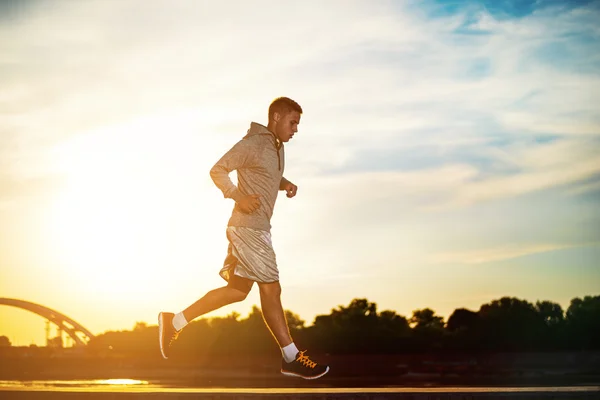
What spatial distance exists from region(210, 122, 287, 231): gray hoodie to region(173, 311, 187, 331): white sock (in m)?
1.24

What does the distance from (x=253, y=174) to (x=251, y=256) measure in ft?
3.25

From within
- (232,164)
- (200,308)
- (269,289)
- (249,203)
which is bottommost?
(200,308)

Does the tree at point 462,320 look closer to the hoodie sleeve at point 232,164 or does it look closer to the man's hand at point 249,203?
the hoodie sleeve at point 232,164

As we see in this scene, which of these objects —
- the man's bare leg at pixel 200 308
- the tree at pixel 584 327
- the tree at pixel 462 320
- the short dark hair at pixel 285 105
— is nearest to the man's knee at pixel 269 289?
the man's bare leg at pixel 200 308

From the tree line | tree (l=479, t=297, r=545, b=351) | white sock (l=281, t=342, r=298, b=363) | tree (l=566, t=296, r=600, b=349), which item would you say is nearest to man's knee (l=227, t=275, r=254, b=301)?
white sock (l=281, t=342, r=298, b=363)

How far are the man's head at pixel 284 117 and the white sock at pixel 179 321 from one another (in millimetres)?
2454

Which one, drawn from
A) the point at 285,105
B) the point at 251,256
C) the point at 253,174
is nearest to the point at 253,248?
the point at 251,256

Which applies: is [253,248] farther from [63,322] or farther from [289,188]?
[63,322]

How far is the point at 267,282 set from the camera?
8.93m

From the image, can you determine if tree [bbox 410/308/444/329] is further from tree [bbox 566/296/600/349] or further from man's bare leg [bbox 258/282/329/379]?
man's bare leg [bbox 258/282/329/379]

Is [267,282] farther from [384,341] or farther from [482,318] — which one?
[482,318]

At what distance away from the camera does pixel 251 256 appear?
29.1ft

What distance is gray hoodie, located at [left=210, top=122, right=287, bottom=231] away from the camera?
8984mm

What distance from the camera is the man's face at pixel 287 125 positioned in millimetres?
9367
